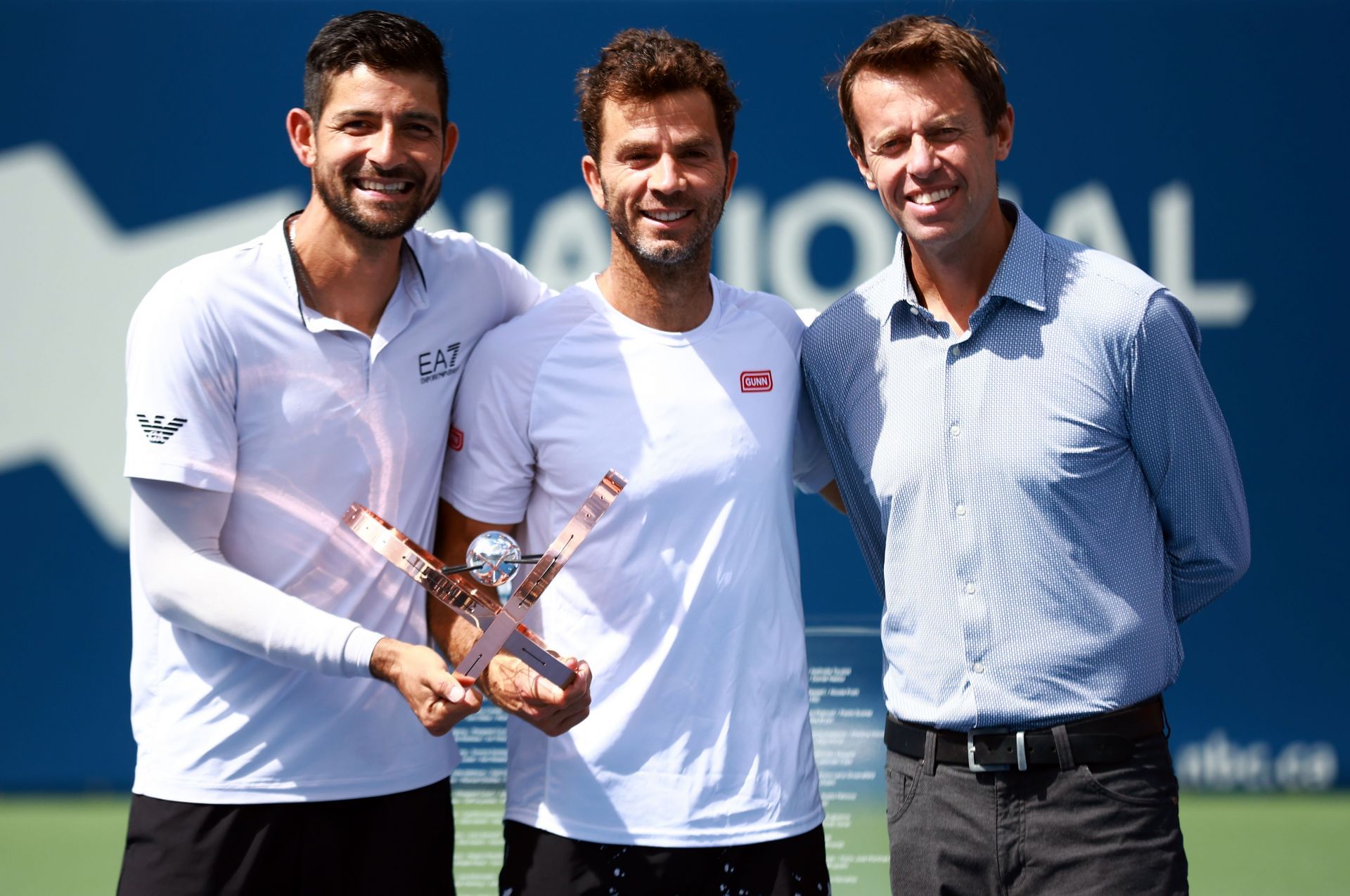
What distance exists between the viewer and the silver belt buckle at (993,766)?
6.23 feet

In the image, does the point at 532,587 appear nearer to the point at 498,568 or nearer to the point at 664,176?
the point at 498,568

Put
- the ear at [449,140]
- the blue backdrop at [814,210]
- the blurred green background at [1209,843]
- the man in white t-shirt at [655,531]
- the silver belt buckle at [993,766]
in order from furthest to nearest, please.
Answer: the blue backdrop at [814,210], the blurred green background at [1209,843], the ear at [449,140], the man in white t-shirt at [655,531], the silver belt buckle at [993,766]

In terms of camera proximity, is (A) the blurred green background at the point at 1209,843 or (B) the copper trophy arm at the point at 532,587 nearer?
(B) the copper trophy arm at the point at 532,587

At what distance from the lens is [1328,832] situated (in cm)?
394

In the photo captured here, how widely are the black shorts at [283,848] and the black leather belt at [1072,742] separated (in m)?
0.87

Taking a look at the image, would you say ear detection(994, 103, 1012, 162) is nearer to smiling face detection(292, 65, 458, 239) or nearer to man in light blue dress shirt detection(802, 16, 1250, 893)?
man in light blue dress shirt detection(802, 16, 1250, 893)

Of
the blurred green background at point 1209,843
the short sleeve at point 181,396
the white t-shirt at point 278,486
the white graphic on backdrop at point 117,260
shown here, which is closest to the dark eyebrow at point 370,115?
the white t-shirt at point 278,486

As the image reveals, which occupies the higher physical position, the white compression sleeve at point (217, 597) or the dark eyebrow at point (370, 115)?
the dark eyebrow at point (370, 115)

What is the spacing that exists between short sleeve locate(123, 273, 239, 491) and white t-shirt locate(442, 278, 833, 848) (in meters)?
0.37

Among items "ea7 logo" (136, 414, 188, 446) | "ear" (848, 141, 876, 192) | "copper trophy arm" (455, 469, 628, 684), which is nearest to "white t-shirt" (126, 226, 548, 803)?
"ea7 logo" (136, 414, 188, 446)

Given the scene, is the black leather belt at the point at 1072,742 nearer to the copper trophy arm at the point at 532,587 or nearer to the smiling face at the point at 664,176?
the copper trophy arm at the point at 532,587

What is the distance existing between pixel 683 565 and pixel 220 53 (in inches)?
120

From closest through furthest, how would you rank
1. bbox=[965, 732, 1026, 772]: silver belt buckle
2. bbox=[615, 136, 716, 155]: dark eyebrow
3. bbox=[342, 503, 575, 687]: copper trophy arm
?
1. bbox=[342, 503, 575, 687]: copper trophy arm
2. bbox=[965, 732, 1026, 772]: silver belt buckle
3. bbox=[615, 136, 716, 155]: dark eyebrow

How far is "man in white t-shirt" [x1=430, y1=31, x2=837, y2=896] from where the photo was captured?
78.9 inches
